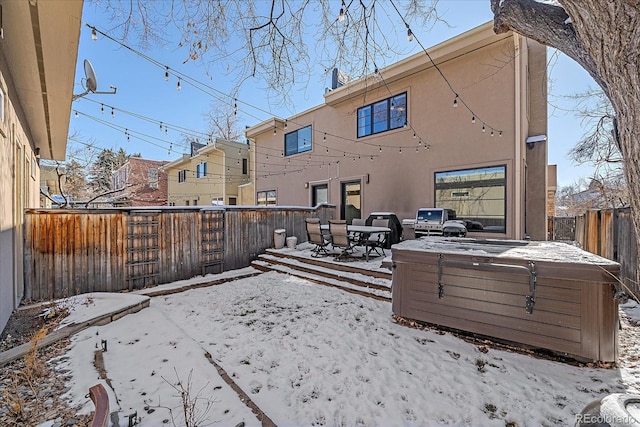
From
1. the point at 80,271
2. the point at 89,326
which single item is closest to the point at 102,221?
the point at 80,271

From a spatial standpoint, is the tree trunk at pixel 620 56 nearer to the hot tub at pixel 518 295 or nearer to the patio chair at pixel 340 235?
the hot tub at pixel 518 295

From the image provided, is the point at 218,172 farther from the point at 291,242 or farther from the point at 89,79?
the point at 89,79

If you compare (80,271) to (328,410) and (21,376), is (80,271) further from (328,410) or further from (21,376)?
(328,410)

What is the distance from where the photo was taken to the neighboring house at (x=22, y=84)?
277cm

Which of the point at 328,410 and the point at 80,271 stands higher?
the point at 80,271

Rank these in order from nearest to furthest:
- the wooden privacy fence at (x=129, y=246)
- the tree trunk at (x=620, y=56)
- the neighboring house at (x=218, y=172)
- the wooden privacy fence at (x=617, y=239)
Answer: the tree trunk at (x=620, y=56)
the wooden privacy fence at (x=617, y=239)
the wooden privacy fence at (x=129, y=246)
the neighboring house at (x=218, y=172)

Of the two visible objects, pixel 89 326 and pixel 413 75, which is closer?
pixel 89 326

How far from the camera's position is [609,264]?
2.75 meters

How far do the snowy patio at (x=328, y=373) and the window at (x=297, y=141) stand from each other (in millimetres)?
9477

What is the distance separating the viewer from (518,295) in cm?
315

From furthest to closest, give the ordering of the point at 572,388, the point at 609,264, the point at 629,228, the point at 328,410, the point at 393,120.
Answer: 1. the point at 393,120
2. the point at 629,228
3. the point at 609,264
4. the point at 572,388
5. the point at 328,410

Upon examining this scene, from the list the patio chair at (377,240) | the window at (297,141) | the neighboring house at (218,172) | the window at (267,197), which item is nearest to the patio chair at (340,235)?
the patio chair at (377,240)

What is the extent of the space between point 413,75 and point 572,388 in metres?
8.81

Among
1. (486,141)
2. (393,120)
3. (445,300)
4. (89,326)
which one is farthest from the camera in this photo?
(393,120)
